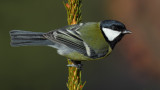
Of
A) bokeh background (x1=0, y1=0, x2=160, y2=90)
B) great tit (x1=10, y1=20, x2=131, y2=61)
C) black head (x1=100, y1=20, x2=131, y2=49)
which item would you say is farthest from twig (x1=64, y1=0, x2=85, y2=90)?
bokeh background (x1=0, y1=0, x2=160, y2=90)

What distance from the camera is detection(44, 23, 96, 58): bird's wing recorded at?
2978 mm

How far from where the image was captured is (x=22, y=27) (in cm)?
398

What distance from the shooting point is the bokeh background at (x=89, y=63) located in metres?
4.00

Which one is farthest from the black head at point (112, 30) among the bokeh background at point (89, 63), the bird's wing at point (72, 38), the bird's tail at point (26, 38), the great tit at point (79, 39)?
the bokeh background at point (89, 63)

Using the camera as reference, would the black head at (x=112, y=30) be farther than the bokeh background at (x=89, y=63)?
No

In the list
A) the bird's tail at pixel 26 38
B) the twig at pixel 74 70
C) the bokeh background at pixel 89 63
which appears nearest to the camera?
the twig at pixel 74 70

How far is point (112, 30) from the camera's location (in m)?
2.93

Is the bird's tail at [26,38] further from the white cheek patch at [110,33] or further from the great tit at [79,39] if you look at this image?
the white cheek patch at [110,33]

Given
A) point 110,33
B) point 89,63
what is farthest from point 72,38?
point 89,63

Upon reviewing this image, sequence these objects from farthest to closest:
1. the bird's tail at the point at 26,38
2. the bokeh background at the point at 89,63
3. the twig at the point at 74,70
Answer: the bokeh background at the point at 89,63, the bird's tail at the point at 26,38, the twig at the point at 74,70

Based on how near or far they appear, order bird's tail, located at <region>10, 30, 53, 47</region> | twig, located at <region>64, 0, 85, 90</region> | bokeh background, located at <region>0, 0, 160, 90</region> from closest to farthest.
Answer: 1. twig, located at <region>64, 0, 85, 90</region>
2. bird's tail, located at <region>10, 30, 53, 47</region>
3. bokeh background, located at <region>0, 0, 160, 90</region>

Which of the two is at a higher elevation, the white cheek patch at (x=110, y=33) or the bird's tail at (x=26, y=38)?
the bird's tail at (x=26, y=38)

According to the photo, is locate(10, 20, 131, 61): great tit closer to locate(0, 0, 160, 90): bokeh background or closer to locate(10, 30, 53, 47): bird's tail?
locate(10, 30, 53, 47): bird's tail

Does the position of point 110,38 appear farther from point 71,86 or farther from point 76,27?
point 71,86
